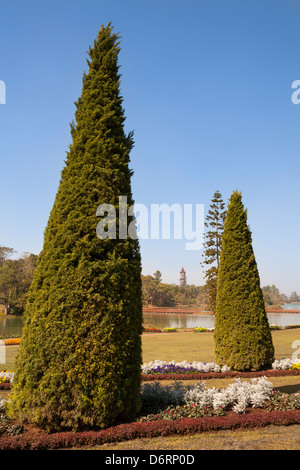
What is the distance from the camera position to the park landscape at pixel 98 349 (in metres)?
4.25

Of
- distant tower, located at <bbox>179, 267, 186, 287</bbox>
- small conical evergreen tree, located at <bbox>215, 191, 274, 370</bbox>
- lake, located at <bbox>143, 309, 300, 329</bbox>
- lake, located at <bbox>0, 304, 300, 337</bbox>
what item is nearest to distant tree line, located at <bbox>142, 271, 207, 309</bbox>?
lake, located at <bbox>143, 309, 300, 329</bbox>

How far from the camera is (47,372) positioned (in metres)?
4.34

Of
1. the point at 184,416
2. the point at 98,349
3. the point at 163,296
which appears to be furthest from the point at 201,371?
the point at 163,296

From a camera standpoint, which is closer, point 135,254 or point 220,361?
point 135,254

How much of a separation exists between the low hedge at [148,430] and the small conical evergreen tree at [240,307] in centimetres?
472

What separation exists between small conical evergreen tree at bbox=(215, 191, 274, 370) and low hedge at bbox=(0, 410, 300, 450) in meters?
4.72

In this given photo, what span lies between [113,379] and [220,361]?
6.58 metres

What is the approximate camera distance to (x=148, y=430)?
4.27 m

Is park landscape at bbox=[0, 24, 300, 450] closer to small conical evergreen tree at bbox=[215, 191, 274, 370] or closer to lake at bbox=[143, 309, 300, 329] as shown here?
small conical evergreen tree at bbox=[215, 191, 274, 370]

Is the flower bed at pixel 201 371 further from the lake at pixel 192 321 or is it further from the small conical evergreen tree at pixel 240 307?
the lake at pixel 192 321

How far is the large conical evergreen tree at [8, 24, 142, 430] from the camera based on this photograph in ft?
14.1

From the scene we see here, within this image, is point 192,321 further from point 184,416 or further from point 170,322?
point 184,416
